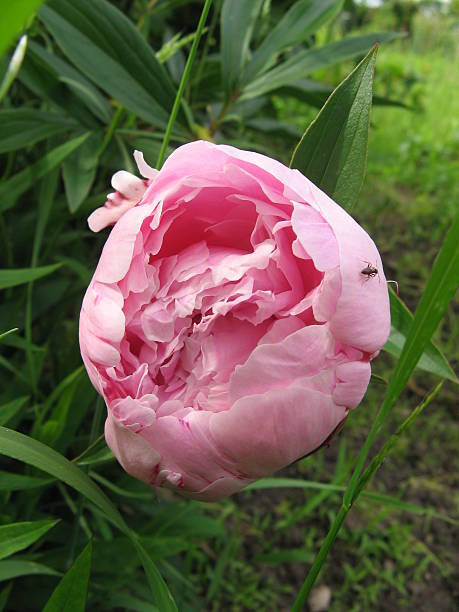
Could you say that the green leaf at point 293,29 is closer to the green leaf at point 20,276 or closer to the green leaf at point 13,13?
the green leaf at point 20,276

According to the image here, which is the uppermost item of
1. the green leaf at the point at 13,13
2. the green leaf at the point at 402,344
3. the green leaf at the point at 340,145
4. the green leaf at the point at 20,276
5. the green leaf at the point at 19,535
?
the green leaf at the point at 13,13

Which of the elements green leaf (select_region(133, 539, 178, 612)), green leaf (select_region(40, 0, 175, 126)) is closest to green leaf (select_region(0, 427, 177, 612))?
green leaf (select_region(133, 539, 178, 612))

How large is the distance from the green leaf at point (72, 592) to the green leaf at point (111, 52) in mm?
493

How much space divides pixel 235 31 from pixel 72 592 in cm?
64

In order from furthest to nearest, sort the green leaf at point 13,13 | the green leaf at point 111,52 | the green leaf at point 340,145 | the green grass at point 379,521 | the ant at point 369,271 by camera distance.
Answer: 1. the green grass at point 379,521
2. the green leaf at point 111,52
3. the green leaf at point 340,145
4. the ant at point 369,271
5. the green leaf at point 13,13

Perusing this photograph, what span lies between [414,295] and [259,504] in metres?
0.74

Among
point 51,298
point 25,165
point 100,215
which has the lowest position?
point 51,298

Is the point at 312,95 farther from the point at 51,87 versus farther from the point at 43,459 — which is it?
the point at 43,459

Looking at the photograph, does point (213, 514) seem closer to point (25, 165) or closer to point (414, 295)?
point (25, 165)

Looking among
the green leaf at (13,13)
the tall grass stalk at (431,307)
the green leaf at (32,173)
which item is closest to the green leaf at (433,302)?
the tall grass stalk at (431,307)

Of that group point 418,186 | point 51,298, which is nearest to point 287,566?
point 51,298

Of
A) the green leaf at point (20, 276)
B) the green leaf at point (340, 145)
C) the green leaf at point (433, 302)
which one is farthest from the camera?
the green leaf at point (20, 276)

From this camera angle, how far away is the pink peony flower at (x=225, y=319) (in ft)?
1.26

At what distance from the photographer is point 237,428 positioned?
380mm
